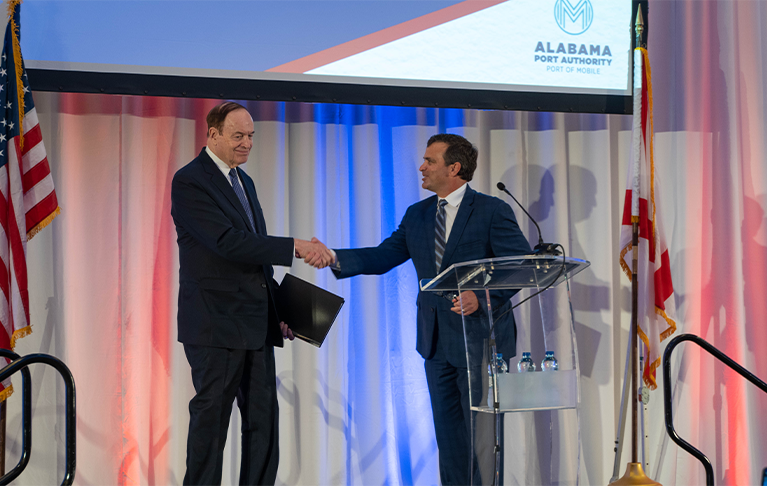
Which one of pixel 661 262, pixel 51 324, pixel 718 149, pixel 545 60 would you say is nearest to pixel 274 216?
pixel 51 324

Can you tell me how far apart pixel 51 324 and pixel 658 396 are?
3361mm

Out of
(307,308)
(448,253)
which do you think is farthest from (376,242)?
(307,308)

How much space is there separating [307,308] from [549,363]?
102 centimetres

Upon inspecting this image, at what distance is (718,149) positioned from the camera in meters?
4.05

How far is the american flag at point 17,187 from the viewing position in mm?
3051

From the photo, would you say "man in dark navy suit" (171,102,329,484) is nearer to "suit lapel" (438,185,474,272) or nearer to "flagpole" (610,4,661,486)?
"suit lapel" (438,185,474,272)

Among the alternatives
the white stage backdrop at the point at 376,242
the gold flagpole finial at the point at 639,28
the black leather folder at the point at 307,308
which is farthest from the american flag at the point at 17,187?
the gold flagpole finial at the point at 639,28

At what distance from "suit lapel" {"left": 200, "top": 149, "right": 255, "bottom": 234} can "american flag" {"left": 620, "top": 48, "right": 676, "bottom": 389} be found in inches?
79.2

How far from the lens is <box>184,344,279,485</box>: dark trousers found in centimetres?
261

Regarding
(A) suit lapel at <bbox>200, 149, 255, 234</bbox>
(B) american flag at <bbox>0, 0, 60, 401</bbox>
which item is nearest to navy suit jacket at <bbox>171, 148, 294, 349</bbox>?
(A) suit lapel at <bbox>200, 149, 255, 234</bbox>

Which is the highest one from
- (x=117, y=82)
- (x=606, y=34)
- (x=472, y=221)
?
(x=606, y=34)

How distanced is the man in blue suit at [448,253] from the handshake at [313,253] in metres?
0.09

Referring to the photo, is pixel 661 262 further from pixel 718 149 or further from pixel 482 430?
pixel 482 430

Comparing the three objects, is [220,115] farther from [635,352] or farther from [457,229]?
[635,352]
